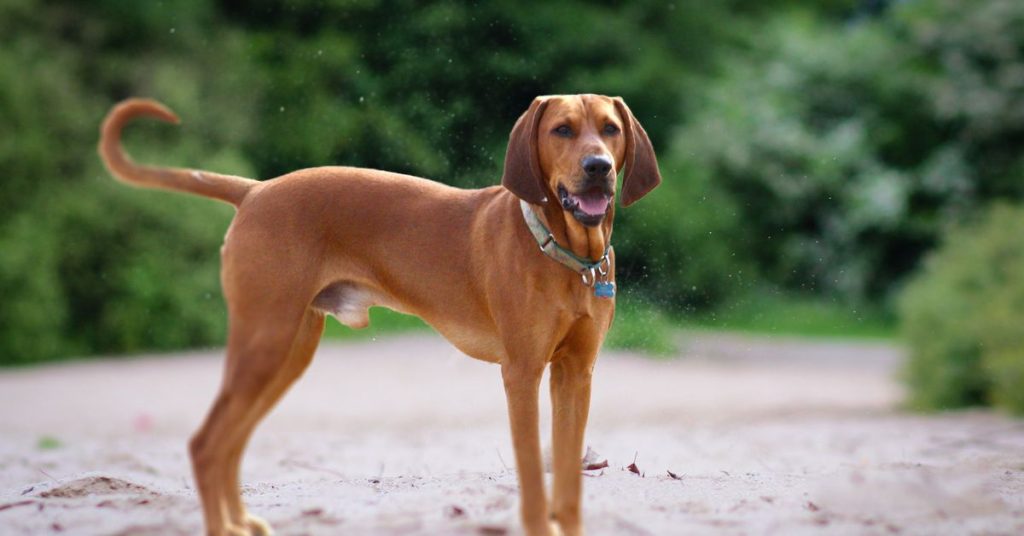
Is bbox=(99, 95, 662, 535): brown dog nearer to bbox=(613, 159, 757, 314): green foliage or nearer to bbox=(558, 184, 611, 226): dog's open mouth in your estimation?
bbox=(558, 184, 611, 226): dog's open mouth

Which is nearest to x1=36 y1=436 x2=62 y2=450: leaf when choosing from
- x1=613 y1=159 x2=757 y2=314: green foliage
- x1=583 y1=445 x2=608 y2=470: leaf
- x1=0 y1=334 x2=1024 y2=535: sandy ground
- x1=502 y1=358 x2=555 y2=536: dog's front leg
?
x1=0 y1=334 x2=1024 y2=535: sandy ground

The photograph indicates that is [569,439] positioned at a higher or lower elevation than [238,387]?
lower

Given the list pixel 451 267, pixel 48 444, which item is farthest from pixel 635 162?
pixel 48 444

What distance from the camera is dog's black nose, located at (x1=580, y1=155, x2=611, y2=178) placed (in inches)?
171

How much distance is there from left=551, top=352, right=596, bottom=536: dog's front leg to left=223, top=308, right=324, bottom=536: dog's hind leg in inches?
40.7

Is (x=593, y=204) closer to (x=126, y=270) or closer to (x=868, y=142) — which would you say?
(x=126, y=270)

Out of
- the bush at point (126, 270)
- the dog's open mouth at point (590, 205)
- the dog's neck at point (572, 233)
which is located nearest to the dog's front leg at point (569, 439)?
the dog's neck at point (572, 233)

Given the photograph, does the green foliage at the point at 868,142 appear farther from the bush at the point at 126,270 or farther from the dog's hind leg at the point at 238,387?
the dog's hind leg at the point at 238,387

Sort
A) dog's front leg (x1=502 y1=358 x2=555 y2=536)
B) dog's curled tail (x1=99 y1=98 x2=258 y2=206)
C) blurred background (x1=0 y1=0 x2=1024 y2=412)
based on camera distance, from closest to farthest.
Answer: dog's front leg (x1=502 y1=358 x2=555 y2=536)
dog's curled tail (x1=99 y1=98 x2=258 y2=206)
blurred background (x1=0 y1=0 x2=1024 y2=412)

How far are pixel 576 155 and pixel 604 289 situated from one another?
55 centimetres

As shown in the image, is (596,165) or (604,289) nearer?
(596,165)

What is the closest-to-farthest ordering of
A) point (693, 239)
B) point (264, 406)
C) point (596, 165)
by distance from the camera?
point (596, 165), point (264, 406), point (693, 239)

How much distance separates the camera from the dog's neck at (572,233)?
4.59 meters

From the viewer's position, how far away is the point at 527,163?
4.57 metres
